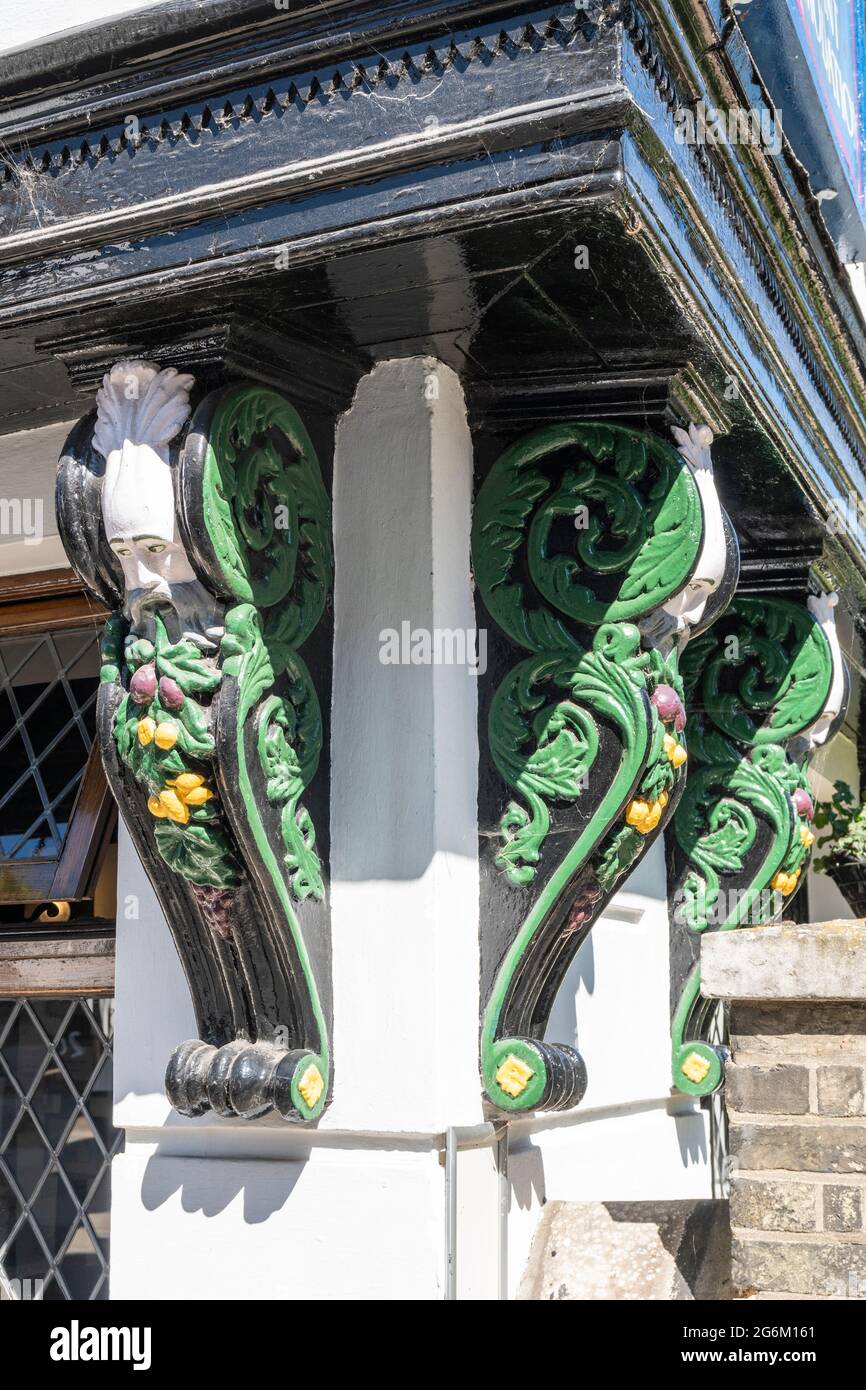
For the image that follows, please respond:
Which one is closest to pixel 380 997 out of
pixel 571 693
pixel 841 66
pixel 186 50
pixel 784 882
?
pixel 571 693

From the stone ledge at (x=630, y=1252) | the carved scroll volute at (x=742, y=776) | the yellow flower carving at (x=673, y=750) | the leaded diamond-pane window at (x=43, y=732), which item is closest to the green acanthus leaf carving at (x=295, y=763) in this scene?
the yellow flower carving at (x=673, y=750)

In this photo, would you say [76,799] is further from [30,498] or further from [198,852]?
[198,852]

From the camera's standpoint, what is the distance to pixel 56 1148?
3.63 meters

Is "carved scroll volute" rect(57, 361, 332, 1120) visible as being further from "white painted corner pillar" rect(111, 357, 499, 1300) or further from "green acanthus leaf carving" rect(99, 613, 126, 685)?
"white painted corner pillar" rect(111, 357, 499, 1300)

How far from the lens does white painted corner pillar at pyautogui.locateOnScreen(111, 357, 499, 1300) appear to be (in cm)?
261

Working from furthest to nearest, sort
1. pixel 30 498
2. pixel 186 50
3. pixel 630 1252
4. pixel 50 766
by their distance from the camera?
pixel 50 766 → pixel 30 498 → pixel 630 1252 → pixel 186 50

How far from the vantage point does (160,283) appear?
91.6 inches

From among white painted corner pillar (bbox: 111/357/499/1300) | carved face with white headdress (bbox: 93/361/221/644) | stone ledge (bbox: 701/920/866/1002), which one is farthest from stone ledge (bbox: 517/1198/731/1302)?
carved face with white headdress (bbox: 93/361/221/644)

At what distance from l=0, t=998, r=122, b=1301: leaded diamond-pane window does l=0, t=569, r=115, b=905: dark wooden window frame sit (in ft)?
1.01

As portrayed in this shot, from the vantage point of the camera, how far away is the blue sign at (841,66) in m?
2.95

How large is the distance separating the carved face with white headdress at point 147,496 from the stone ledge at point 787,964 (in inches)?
40.2

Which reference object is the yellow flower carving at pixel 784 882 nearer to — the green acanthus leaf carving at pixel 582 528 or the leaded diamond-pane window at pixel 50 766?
the green acanthus leaf carving at pixel 582 528

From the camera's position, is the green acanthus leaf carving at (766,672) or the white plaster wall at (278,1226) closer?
the white plaster wall at (278,1226)

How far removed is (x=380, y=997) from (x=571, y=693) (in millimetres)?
636
